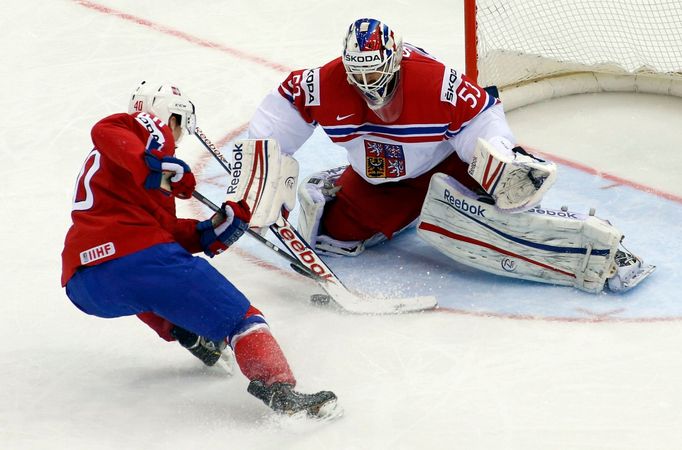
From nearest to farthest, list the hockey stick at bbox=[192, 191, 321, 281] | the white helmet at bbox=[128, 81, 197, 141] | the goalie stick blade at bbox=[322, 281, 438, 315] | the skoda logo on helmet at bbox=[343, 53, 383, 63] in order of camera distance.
A: 1. the white helmet at bbox=[128, 81, 197, 141]
2. the skoda logo on helmet at bbox=[343, 53, 383, 63]
3. the goalie stick blade at bbox=[322, 281, 438, 315]
4. the hockey stick at bbox=[192, 191, 321, 281]

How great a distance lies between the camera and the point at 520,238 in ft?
11.7

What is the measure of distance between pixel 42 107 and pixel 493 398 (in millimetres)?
2970

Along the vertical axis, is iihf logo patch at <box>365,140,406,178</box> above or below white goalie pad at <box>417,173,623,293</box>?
above

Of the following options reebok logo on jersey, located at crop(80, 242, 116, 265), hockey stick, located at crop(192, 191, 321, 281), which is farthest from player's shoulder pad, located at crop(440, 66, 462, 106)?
reebok logo on jersey, located at crop(80, 242, 116, 265)

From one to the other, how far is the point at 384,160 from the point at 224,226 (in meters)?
0.73

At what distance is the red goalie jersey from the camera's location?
3516mm

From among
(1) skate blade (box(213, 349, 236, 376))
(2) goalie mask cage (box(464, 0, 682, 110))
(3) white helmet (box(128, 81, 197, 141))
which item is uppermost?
(3) white helmet (box(128, 81, 197, 141))

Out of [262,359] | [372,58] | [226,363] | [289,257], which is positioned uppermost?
[372,58]

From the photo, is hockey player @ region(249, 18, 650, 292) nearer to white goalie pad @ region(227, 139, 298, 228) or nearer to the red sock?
white goalie pad @ region(227, 139, 298, 228)

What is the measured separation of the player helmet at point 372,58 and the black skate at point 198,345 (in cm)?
91

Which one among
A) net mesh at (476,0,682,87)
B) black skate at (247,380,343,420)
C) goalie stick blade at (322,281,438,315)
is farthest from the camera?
net mesh at (476,0,682,87)

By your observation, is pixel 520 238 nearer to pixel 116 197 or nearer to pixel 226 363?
pixel 226 363

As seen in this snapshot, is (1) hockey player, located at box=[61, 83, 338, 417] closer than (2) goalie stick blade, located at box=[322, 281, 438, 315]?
Yes

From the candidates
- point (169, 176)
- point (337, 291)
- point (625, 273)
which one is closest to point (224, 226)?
point (169, 176)
